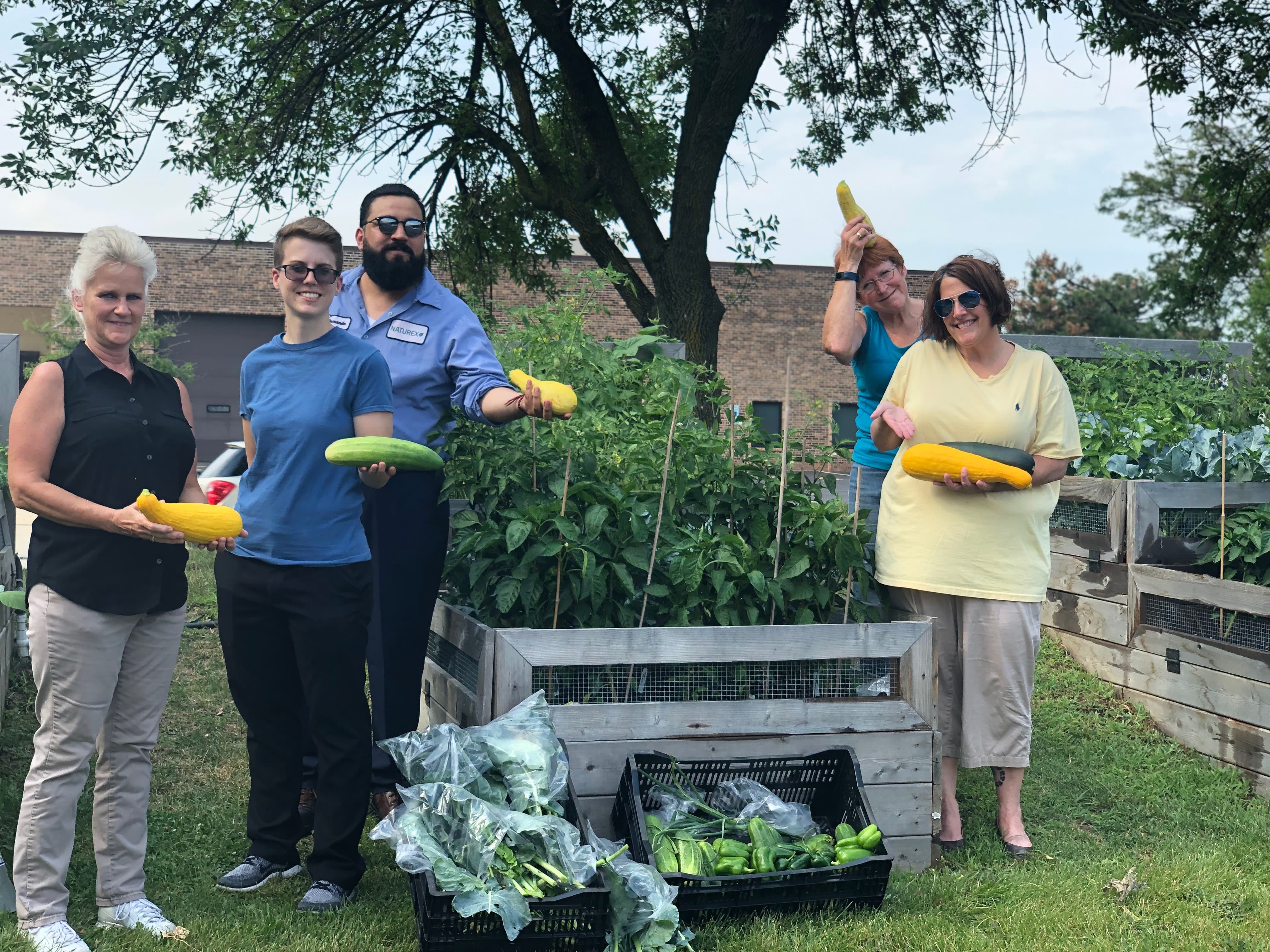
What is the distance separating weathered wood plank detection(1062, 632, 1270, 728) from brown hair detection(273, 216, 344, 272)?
412 centimetres

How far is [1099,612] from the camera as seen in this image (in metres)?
5.76

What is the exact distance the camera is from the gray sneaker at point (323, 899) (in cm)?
312

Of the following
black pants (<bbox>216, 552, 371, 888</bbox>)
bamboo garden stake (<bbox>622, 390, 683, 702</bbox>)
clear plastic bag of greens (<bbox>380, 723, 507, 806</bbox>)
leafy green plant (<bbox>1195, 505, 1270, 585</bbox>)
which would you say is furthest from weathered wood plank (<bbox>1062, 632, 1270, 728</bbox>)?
black pants (<bbox>216, 552, 371, 888</bbox>)

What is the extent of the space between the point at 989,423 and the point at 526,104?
8.20m

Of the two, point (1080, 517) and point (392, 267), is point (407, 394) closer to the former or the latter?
point (392, 267)

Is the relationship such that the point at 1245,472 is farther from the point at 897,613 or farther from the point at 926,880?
the point at 926,880

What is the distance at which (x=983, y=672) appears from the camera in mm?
3783

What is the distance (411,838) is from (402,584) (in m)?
1.03

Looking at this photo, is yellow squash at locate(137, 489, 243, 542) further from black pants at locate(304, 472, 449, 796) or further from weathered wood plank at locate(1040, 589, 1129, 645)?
weathered wood plank at locate(1040, 589, 1129, 645)

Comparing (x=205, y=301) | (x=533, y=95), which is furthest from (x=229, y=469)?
(x=205, y=301)

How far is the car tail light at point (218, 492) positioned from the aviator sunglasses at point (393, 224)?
104 cm

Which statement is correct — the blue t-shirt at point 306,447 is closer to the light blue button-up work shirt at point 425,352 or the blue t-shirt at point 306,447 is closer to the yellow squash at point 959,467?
the light blue button-up work shirt at point 425,352

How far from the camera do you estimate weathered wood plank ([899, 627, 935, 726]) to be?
12.1ft

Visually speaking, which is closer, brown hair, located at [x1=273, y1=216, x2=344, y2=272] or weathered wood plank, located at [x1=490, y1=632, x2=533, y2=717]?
brown hair, located at [x1=273, y1=216, x2=344, y2=272]
